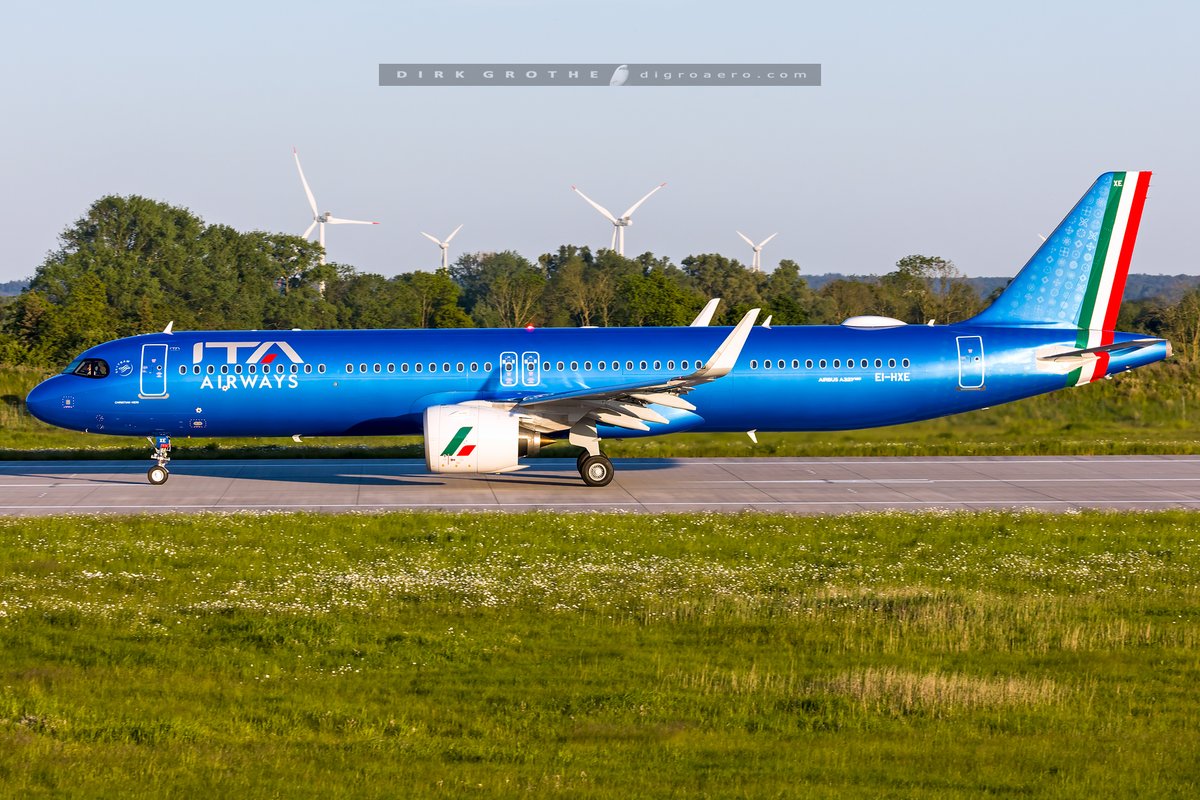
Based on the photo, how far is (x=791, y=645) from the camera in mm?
15781

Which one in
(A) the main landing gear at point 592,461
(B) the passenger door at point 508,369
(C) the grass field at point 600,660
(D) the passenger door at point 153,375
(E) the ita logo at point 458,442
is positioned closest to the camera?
(C) the grass field at point 600,660

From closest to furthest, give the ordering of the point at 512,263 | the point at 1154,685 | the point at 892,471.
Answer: the point at 1154,685 < the point at 892,471 < the point at 512,263

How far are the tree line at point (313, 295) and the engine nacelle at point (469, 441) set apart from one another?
122ft

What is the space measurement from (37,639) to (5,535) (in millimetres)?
8442

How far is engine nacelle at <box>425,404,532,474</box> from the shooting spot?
93.1 ft

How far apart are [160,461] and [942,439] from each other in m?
22.3

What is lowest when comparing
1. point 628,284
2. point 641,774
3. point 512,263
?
point 641,774

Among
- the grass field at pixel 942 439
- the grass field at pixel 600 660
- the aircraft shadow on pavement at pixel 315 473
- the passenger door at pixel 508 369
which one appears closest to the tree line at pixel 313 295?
the grass field at pixel 942 439

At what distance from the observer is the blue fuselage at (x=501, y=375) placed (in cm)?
3111

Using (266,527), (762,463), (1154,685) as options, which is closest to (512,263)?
(762,463)

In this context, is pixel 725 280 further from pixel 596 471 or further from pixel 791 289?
pixel 596 471

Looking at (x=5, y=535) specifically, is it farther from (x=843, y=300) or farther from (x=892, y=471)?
(x=843, y=300)

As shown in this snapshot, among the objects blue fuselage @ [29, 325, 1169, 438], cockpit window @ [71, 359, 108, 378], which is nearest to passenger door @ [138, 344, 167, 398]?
blue fuselage @ [29, 325, 1169, 438]

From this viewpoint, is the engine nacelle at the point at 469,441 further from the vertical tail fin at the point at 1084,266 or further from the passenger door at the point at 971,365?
the vertical tail fin at the point at 1084,266
